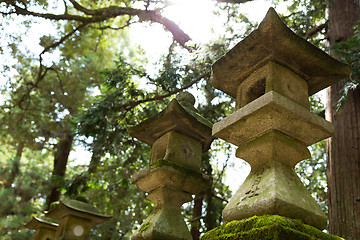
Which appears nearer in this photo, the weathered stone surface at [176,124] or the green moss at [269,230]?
the green moss at [269,230]

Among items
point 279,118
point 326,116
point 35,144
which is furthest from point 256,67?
point 35,144

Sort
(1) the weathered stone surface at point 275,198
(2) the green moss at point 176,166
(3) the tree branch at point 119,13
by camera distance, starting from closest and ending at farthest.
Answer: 1. (1) the weathered stone surface at point 275,198
2. (2) the green moss at point 176,166
3. (3) the tree branch at point 119,13

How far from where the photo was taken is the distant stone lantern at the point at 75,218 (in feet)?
17.3

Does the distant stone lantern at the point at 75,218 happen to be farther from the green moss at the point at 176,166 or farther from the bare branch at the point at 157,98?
the green moss at the point at 176,166

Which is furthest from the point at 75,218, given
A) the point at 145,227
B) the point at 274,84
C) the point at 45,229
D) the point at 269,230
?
the point at 269,230

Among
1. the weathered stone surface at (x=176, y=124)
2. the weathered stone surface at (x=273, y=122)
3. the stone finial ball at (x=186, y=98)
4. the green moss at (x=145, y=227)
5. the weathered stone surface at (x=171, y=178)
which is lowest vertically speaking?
the green moss at (x=145, y=227)

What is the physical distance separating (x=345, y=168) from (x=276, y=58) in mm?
2510

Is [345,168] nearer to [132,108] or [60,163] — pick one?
[132,108]

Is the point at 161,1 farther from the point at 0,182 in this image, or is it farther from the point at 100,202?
the point at 0,182

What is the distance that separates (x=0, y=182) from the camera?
1565 cm

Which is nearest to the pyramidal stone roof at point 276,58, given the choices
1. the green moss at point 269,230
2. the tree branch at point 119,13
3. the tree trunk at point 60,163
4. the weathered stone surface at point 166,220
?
the weathered stone surface at point 166,220

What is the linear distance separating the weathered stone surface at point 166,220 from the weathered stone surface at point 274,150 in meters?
1.04

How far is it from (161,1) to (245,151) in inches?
231

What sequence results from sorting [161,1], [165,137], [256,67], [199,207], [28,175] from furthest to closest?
[28,175] → [199,207] → [161,1] → [165,137] → [256,67]
